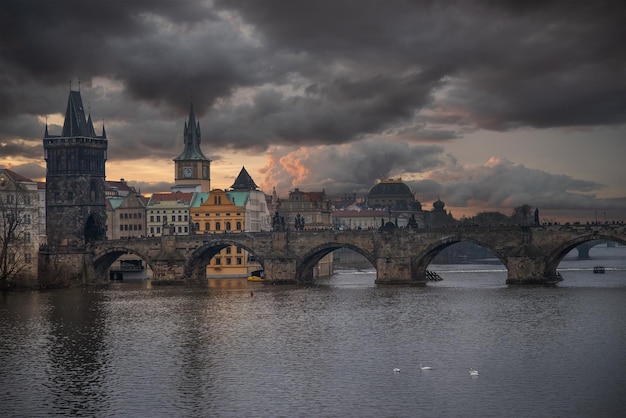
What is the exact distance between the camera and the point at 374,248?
381 feet

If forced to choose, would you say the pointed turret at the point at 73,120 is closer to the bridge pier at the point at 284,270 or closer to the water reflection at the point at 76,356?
the bridge pier at the point at 284,270

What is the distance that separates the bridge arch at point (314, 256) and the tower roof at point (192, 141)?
71.7 m

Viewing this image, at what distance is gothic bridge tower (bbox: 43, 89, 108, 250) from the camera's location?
143m

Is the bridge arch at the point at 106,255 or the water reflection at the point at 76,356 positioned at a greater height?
the bridge arch at the point at 106,255

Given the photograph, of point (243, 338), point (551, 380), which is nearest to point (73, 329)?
point (243, 338)

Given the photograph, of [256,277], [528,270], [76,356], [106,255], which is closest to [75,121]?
[106,255]

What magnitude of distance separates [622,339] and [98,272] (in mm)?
87218

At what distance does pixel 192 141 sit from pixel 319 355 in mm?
136943

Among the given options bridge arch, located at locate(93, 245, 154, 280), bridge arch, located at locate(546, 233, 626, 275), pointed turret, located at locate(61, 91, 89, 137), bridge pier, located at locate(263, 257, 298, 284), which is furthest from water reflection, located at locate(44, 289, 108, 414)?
pointed turret, located at locate(61, 91, 89, 137)

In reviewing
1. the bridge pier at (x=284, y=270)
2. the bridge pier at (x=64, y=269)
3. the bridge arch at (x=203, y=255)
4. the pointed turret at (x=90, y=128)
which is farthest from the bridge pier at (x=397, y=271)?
the pointed turret at (x=90, y=128)

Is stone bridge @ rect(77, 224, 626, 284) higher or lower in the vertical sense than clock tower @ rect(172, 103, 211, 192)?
lower

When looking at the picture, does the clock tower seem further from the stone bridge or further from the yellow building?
the stone bridge

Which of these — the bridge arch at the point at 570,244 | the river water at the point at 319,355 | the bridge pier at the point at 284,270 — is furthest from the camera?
the bridge pier at the point at 284,270

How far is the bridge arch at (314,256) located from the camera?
117375 millimetres
